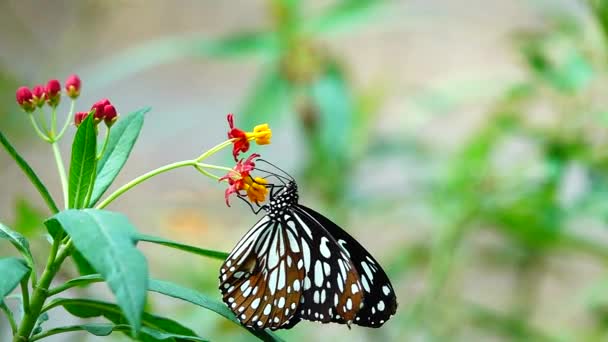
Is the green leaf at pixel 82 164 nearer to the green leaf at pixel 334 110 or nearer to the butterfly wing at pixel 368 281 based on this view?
the butterfly wing at pixel 368 281

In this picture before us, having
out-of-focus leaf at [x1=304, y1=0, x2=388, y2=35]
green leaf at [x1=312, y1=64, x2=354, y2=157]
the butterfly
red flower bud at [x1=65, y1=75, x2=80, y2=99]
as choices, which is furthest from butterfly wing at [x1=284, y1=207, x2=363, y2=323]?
out-of-focus leaf at [x1=304, y1=0, x2=388, y2=35]

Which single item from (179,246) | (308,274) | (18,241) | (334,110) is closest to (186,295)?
(179,246)

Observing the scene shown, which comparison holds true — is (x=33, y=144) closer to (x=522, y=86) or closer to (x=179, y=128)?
(x=179, y=128)

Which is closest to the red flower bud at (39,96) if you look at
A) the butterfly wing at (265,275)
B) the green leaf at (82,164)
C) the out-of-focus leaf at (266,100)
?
the green leaf at (82,164)

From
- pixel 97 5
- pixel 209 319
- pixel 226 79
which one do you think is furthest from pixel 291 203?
pixel 226 79

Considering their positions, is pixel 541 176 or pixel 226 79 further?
pixel 226 79

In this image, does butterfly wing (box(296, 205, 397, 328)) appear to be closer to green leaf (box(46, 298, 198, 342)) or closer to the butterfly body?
the butterfly body
